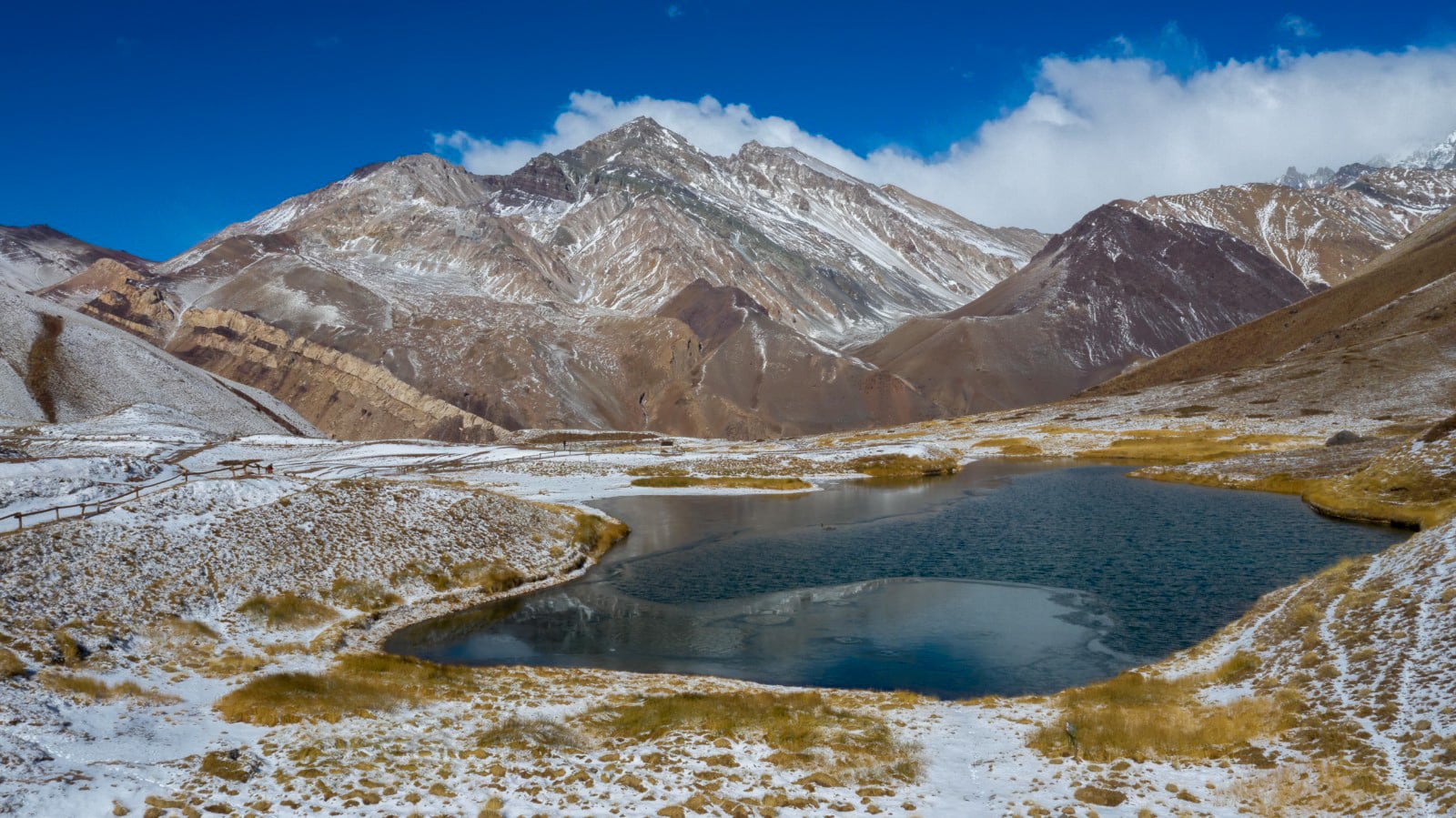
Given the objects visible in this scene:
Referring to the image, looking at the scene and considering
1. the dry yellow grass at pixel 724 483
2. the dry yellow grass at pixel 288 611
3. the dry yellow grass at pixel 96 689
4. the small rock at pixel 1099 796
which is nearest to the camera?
the small rock at pixel 1099 796

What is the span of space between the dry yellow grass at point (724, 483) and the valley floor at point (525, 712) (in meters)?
49.3

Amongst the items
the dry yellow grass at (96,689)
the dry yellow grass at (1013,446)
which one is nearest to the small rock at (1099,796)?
the dry yellow grass at (96,689)

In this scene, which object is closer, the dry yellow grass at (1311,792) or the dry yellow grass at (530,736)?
the dry yellow grass at (1311,792)

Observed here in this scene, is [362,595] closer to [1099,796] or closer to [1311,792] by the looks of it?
[1099,796]

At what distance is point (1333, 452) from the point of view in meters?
79.4

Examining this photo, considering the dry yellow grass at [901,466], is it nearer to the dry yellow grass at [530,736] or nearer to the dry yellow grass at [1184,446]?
the dry yellow grass at [1184,446]

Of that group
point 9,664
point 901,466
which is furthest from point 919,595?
point 901,466

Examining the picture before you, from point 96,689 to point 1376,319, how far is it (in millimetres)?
199330

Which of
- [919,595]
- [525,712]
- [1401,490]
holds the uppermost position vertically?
[1401,490]

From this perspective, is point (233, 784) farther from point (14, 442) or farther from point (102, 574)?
point (14, 442)

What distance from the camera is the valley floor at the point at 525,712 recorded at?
54.9 feet

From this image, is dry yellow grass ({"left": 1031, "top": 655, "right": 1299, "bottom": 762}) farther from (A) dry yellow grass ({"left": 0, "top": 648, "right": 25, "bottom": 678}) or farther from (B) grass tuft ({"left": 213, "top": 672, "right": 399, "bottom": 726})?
(A) dry yellow grass ({"left": 0, "top": 648, "right": 25, "bottom": 678})

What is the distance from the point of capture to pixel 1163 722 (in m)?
20.6

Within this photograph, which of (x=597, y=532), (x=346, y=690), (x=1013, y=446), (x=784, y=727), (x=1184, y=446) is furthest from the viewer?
(x=1013, y=446)
